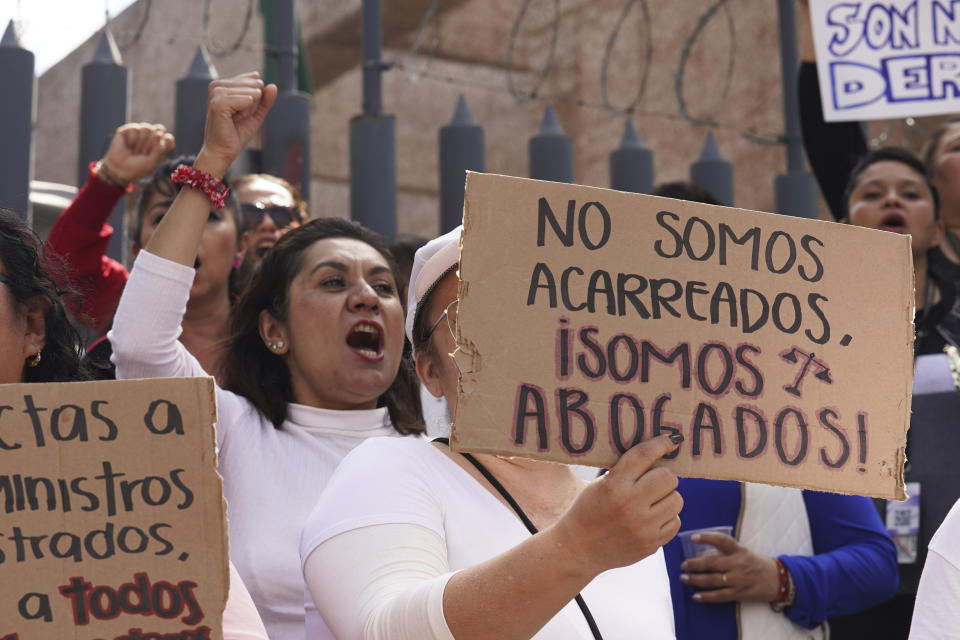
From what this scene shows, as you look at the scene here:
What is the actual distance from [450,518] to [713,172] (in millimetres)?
3645

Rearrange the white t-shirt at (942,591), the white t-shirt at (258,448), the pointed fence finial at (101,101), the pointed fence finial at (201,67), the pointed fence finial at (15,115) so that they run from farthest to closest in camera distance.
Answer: the pointed fence finial at (201,67), the pointed fence finial at (101,101), the pointed fence finial at (15,115), the white t-shirt at (258,448), the white t-shirt at (942,591)

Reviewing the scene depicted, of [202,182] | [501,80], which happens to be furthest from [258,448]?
[501,80]

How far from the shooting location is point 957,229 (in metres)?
4.00

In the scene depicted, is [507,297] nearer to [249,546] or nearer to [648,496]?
[648,496]

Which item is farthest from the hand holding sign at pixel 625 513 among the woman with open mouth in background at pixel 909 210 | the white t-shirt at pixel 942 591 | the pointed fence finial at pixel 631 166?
the pointed fence finial at pixel 631 166

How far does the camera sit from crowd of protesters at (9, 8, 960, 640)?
165 cm

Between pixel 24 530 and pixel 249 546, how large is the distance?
38.2 inches

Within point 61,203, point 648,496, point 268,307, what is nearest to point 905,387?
point 648,496

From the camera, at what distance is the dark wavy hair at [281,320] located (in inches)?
115

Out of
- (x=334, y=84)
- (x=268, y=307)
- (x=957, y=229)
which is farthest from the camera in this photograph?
(x=334, y=84)

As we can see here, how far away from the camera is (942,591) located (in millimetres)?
1760

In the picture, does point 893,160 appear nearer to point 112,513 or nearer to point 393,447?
point 393,447

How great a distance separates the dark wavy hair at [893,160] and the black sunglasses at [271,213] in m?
1.65

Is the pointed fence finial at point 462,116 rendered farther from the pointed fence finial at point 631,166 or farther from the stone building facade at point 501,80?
the stone building facade at point 501,80
